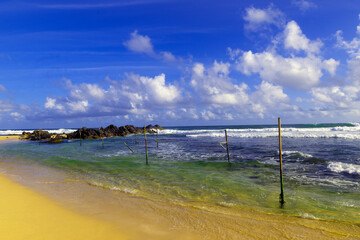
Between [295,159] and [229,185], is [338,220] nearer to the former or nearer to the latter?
[229,185]

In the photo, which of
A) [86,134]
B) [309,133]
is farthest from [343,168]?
[86,134]

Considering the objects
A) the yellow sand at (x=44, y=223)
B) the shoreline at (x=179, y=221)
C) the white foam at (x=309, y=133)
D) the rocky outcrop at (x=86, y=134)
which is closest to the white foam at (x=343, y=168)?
the shoreline at (x=179, y=221)

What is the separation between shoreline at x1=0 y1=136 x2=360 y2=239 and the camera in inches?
227

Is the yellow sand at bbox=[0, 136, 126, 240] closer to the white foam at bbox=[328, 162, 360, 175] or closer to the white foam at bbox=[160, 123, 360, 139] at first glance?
the white foam at bbox=[328, 162, 360, 175]

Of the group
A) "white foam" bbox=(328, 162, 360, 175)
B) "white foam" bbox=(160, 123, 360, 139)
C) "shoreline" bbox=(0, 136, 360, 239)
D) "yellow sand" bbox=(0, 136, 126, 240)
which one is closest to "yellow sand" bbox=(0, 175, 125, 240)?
"yellow sand" bbox=(0, 136, 126, 240)

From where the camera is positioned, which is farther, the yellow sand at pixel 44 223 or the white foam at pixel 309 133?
the white foam at pixel 309 133

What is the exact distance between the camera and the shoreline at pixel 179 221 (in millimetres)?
5762

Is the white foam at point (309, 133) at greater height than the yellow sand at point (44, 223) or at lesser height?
greater

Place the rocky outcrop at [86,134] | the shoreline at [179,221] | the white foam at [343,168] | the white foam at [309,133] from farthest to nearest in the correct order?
the rocky outcrop at [86,134] → the white foam at [309,133] → the white foam at [343,168] → the shoreline at [179,221]

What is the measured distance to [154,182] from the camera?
11812 millimetres

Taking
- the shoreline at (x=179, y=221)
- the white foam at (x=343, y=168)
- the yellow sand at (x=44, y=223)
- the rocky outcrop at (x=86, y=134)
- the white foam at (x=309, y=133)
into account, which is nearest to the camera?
the yellow sand at (x=44, y=223)

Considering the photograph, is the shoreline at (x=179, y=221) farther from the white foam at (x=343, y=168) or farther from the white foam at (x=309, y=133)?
the white foam at (x=309, y=133)

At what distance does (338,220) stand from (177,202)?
5.45m

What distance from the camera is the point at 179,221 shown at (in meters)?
6.57
